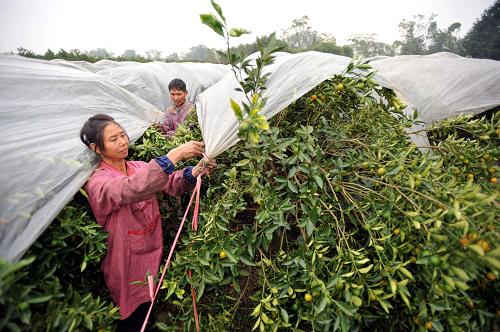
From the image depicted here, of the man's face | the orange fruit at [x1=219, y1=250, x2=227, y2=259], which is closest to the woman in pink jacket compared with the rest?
the orange fruit at [x1=219, y1=250, x2=227, y2=259]

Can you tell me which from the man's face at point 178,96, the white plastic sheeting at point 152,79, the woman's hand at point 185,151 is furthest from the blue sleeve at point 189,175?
the white plastic sheeting at point 152,79

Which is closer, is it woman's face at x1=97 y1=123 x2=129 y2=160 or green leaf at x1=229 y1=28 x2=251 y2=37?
green leaf at x1=229 y1=28 x2=251 y2=37

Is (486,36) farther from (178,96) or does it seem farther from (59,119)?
(59,119)

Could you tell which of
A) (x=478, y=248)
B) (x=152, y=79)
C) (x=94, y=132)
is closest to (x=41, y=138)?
(x=94, y=132)

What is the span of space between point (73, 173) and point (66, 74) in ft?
3.62

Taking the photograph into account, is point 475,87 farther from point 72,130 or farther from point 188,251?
point 72,130

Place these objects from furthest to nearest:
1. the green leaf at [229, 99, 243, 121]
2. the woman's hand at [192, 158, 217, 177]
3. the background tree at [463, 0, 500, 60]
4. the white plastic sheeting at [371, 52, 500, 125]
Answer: the background tree at [463, 0, 500, 60]
the white plastic sheeting at [371, 52, 500, 125]
the woman's hand at [192, 158, 217, 177]
the green leaf at [229, 99, 243, 121]

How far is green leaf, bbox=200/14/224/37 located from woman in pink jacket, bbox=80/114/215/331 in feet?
2.03

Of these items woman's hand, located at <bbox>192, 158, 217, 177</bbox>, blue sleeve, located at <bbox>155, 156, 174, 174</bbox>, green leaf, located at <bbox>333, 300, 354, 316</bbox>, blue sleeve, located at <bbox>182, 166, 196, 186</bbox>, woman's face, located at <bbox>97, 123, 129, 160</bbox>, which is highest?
woman's face, located at <bbox>97, 123, 129, 160</bbox>

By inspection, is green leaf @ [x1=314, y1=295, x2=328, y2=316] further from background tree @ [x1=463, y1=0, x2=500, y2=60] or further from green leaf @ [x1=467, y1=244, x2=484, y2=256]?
background tree @ [x1=463, y1=0, x2=500, y2=60]

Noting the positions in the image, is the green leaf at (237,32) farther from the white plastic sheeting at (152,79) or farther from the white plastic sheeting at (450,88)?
the white plastic sheeting at (152,79)

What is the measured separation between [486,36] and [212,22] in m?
32.4

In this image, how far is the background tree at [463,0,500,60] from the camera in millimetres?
22294

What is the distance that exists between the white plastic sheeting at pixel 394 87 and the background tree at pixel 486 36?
24.6 metres
